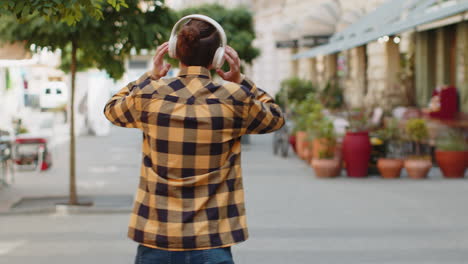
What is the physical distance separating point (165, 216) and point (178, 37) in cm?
62

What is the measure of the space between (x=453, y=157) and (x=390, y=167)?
979 millimetres

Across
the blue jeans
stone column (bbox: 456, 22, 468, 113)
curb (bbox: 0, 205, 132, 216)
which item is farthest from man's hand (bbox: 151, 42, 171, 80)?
stone column (bbox: 456, 22, 468, 113)

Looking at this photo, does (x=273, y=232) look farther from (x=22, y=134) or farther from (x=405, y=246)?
(x=22, y=134)

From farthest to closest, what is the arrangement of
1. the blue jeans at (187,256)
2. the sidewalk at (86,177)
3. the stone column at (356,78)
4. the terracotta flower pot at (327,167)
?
the stone column at (356,78)
the terracotta flower pot at (327,167)
the sidewalk at (86,177)
the blue jeans at (187,256)

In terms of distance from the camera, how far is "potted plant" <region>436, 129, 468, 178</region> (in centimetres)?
1295

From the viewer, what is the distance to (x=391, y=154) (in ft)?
45.7

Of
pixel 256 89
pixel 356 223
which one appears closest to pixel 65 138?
pixel 356 223

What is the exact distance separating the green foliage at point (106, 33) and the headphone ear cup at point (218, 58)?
274 inches

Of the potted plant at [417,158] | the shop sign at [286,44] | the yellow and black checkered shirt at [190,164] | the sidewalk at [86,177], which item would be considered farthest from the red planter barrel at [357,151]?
the shop sign at [286,44]

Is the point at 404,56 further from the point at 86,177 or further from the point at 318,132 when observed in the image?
the point at 86,177

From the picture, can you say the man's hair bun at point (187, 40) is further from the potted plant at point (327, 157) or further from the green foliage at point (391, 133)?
the green foliage at point (391, 133)

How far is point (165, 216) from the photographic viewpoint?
2.79 metres

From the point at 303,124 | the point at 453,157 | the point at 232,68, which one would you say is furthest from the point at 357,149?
the point at 232,68

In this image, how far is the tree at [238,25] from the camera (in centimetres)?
2359
